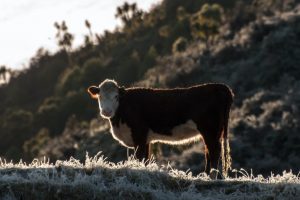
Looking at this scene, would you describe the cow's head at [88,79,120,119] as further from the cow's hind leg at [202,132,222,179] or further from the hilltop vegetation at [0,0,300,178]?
the hilltop vegetation at [0,0,300,178]

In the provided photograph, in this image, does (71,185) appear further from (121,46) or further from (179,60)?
(121,46)

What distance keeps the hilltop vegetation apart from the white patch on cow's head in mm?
27630

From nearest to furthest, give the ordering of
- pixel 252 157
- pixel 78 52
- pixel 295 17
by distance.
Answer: pixel 252 157
pixel 295 17
pixel 78 52

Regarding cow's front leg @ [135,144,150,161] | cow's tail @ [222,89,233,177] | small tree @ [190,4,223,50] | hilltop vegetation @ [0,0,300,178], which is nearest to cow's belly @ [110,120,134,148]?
cow's front leg @ [135,144,150,161]

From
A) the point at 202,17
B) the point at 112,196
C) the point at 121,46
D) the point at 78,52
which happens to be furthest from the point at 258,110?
the point at 78,52

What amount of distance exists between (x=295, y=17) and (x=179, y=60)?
19.3m

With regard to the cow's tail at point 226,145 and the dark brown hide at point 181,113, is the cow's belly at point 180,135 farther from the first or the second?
the cow's tail at point 226,145

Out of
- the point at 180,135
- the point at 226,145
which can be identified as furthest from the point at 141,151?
the point at 226,145

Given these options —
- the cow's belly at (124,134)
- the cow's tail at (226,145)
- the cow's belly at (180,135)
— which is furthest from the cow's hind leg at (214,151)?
the cow's belly at (124,134)

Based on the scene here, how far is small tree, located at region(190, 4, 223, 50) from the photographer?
8788 centimetres

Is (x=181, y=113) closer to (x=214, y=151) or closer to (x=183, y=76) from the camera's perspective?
(x=214, y=151)

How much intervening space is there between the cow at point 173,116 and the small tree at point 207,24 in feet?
230

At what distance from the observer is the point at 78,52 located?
146500 millimetres

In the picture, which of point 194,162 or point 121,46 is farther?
point 121,46
